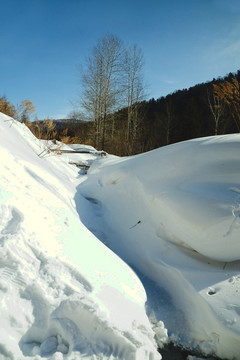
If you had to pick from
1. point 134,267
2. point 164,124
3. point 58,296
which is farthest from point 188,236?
point 164,124

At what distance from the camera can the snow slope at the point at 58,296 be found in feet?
3.90

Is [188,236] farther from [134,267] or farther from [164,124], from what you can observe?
[164,124]

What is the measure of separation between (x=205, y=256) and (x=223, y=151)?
1250 mm

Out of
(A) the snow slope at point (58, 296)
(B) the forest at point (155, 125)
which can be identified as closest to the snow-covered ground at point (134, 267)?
(A) the snow slope at point (58, 296)

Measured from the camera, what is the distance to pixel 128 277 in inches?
82.9

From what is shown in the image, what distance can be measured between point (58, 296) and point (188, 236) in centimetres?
146

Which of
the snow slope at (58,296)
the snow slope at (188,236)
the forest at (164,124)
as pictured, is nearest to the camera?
the snow slope at (58,296)

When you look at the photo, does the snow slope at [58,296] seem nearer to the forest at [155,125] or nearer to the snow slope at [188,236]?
Answer: the snow slope at [188,236]

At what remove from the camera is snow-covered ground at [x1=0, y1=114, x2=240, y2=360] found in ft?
4.13

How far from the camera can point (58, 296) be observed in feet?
4.52

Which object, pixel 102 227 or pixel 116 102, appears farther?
pixel 116 102

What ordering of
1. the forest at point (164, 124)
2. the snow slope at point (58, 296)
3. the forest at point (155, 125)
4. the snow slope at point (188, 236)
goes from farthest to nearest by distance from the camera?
the forest at point (164, 124) → the forest at point (155, 125) → the snow slope at point (188, 236) → the snow slope at point (58, 296)

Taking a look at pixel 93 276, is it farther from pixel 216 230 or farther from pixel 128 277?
pixel 216 230

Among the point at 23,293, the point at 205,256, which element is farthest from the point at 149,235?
the point at 23,293
